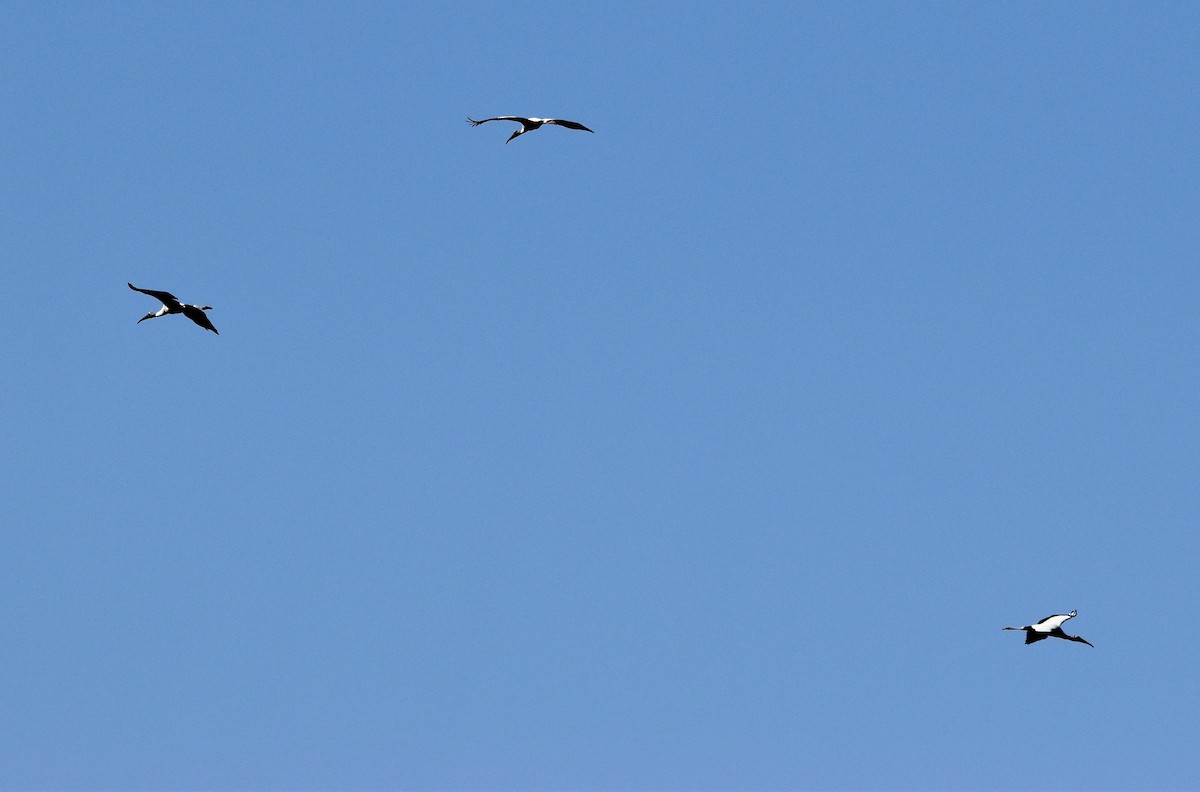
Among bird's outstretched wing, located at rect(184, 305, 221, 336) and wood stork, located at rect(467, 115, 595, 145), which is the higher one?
wood stork, located at rect(467, 115, 595, 145)

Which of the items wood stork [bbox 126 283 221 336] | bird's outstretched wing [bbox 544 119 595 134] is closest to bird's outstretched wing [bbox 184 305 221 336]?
wood stork [bbox 126 283 221 336]

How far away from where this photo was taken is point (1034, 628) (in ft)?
298

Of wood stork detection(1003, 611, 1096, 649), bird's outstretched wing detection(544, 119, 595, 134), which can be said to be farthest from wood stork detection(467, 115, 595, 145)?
wood stork detection(1003, 611, 1096, 649)

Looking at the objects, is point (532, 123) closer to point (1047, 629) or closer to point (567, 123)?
point (567, 123)

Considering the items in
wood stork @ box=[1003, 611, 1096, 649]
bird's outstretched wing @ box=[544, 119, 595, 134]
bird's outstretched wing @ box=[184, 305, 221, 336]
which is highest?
bird's outstretched wing @ box=[544, 119, 595, 134]

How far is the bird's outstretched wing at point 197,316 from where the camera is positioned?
85250mm

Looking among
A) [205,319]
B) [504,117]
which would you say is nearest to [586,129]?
[504,117]

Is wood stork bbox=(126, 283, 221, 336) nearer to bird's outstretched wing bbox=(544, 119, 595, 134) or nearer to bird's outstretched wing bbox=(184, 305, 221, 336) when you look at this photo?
bird's outstretched wing bbox=(184, 305, 221, 336)

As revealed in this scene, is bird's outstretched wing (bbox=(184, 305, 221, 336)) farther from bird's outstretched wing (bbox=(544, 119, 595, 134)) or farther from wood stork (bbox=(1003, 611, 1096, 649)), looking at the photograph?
wood stork (bbox=(1003, 611, 1096, 649))

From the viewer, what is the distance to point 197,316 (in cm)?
8631

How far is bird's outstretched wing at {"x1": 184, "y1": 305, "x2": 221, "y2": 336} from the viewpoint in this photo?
8525 centimetres

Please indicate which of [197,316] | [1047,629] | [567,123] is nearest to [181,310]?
[197,316]

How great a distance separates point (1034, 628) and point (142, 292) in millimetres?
51181

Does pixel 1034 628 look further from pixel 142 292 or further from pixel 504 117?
pixel 142 292
